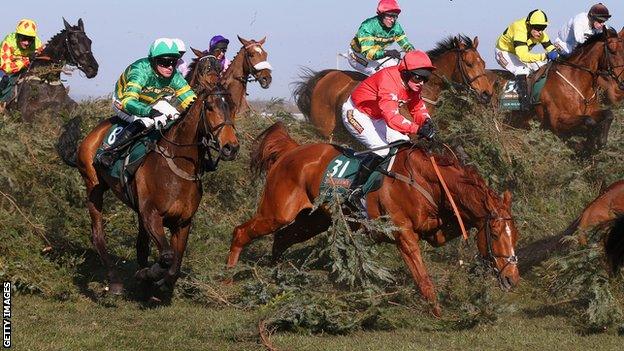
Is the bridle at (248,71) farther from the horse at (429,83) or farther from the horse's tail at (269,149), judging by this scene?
the horse's tail at (269,149)

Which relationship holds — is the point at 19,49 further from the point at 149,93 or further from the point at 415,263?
the point at 415,263

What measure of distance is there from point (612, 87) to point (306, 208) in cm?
671

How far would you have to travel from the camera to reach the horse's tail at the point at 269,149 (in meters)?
11.8

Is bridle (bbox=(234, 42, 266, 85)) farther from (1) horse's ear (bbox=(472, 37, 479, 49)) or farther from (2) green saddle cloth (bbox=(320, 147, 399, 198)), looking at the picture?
(2) green saddle cloth (bbox=(320, 147, 399, 198))

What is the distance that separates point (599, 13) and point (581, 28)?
0.40 meters

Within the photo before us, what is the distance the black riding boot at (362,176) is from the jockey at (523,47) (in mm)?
6028

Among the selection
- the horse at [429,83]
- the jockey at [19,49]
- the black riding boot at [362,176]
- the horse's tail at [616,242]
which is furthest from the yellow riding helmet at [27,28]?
the horse's tail at [616,242]

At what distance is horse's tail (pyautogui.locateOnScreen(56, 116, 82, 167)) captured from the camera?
39.0ft

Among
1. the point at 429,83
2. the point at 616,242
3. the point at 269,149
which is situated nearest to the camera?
the point at 616,242

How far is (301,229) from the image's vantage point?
37.6ft

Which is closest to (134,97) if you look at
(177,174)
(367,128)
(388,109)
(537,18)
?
(177,174)

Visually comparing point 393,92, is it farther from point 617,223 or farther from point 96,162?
point 617,223

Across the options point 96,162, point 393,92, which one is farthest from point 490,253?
point 96,162

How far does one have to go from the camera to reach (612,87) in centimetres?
1597
